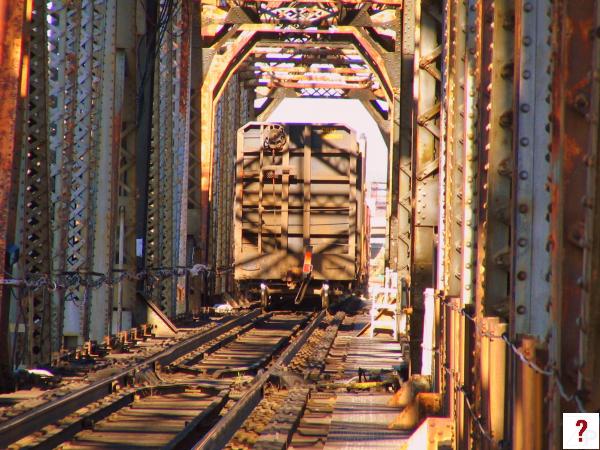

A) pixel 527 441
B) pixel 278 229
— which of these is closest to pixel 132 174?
pixel 278 229

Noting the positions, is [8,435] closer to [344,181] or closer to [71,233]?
[71,233]

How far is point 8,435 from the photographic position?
8.48 metres

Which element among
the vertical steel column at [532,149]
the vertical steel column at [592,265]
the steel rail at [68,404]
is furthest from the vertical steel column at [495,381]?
the steel rail at [68,404]

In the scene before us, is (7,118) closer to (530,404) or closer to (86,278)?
(86,278)

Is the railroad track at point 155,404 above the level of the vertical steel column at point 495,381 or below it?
below

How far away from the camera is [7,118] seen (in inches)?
471

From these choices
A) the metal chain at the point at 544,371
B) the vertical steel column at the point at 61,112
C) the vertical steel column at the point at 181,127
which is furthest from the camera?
the vertical steel column at the point at 181,127

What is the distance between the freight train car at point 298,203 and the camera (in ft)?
92.7

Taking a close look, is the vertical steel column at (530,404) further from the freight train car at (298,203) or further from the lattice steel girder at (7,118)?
the freight train car at (298,203)

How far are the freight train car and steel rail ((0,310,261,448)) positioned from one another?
1206 cm

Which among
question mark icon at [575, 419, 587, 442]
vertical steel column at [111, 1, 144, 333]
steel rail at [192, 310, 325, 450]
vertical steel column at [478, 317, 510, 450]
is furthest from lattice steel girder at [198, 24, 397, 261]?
question mark icon at [575, 419, 587, 442]

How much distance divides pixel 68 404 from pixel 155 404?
167 cm

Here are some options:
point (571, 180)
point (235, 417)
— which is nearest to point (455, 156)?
point (235, 417)

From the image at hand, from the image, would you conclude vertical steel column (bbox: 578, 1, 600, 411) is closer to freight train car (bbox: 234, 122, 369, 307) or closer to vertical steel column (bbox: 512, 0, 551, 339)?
vertical steel column (bbox: 512, 0, 551, 339)
